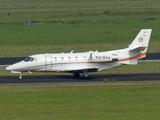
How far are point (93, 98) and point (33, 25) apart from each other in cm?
6360

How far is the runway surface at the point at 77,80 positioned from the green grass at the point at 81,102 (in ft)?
8.24

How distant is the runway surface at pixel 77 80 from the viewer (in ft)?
151

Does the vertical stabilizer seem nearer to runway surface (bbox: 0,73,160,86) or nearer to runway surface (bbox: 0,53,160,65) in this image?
runway surface (bbox: 0,73,160,86)

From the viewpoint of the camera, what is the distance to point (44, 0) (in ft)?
558

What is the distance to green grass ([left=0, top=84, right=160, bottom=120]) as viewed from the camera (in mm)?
31422

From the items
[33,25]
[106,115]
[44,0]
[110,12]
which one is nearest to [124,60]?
[106,115]

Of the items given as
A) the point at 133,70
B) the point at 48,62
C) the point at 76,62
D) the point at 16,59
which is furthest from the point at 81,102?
the point at 16,59

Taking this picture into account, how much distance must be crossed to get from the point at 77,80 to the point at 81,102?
11.8 meters

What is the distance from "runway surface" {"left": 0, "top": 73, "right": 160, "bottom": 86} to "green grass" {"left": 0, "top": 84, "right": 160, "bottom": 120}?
98.9 inches

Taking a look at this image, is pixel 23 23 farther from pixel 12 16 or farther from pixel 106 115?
pixel 106 115

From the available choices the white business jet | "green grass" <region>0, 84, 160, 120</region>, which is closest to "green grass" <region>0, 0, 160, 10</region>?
the white business jet

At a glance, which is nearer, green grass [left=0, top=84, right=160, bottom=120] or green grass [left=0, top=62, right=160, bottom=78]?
green grass [left=0, top=84, right=160, bottom=120]

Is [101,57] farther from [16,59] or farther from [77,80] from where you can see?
[16,59]

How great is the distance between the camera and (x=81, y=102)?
35.9 meters
